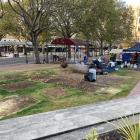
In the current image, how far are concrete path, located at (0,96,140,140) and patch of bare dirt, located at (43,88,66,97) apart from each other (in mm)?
3756

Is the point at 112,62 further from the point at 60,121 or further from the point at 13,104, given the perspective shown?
the point at 60,121

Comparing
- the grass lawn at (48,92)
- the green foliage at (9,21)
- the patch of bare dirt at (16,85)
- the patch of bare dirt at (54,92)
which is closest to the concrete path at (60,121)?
the grass lawn at (48,92)

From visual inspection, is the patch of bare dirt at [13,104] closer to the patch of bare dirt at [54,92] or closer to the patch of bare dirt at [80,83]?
the patch of bare dirt at [54,92]

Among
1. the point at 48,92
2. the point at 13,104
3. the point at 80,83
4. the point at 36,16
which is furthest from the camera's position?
the point at 36,16

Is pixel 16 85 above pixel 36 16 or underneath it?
underneath

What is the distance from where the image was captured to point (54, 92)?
14586mm

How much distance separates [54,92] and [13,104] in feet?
10.1

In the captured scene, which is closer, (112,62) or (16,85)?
(16,85)

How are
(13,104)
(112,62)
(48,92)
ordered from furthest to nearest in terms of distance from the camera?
1. (112,62)
2. (48,92)
3. (13,104)

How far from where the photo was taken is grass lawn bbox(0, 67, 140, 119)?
37.5 feet

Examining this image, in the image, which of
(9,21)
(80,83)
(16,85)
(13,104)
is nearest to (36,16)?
(9,21)

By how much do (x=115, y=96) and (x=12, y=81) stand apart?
Answer: 645 cm

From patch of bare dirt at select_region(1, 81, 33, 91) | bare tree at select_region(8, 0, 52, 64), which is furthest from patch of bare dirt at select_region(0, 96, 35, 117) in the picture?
bare tree at select_region(8, 0, 52, 64)

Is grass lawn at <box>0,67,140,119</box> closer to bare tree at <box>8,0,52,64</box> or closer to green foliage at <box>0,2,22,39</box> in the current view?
→ bare tree at <box>8,0,52,64</box>
